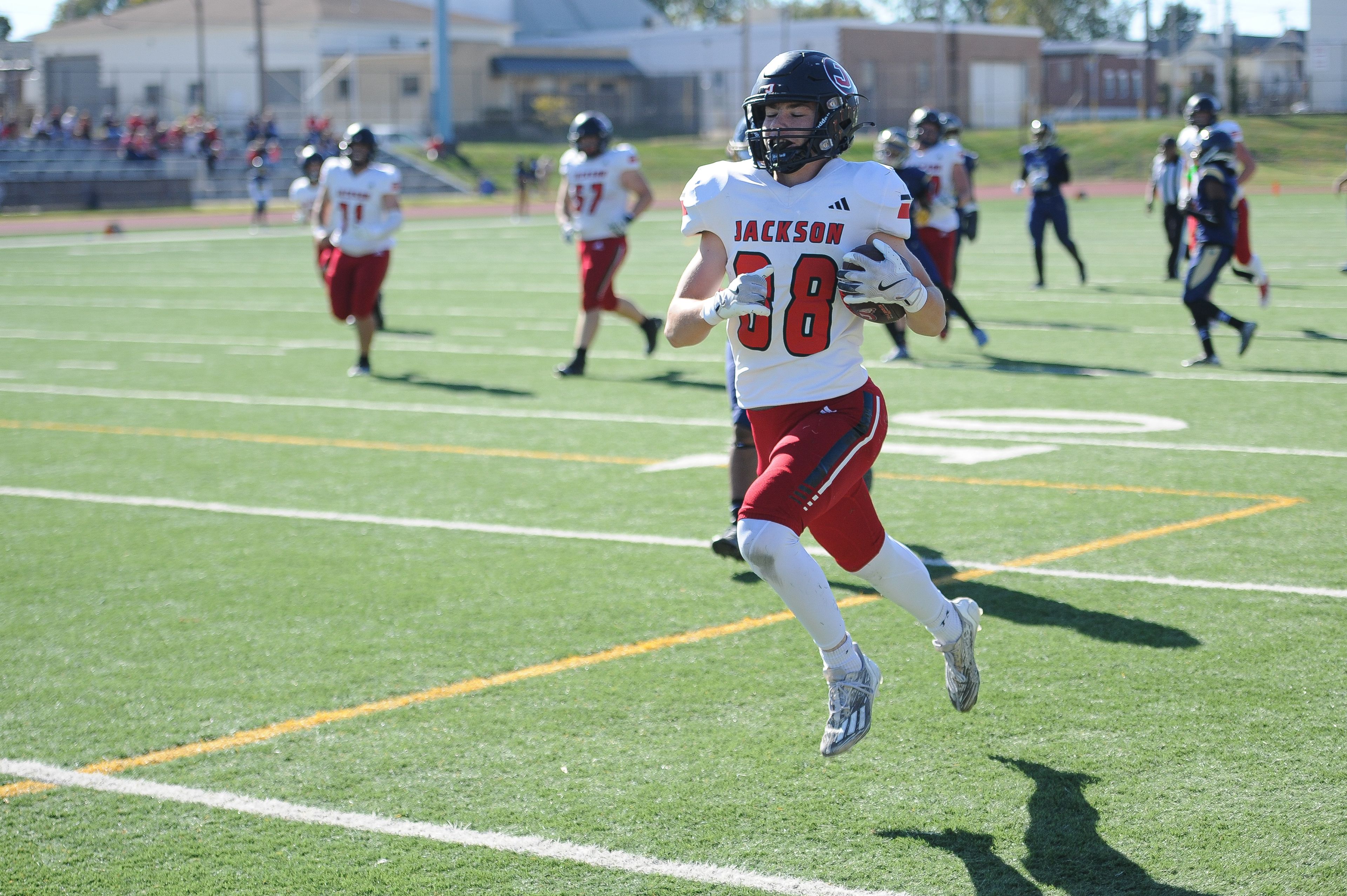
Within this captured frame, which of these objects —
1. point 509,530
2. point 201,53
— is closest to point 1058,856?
point 509,530

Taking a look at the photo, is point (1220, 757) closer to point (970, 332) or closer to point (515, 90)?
point (970, 332)

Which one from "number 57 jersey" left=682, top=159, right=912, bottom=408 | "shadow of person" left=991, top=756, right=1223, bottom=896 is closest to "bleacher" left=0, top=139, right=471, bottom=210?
"number 57 jersey" left=682, top=159, right=912, bottom=408

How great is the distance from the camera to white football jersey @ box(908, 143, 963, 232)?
1388 centimetres

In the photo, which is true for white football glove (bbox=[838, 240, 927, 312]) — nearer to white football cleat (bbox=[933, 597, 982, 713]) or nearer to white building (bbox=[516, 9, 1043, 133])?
white football cleat (bbox=[933, 597, 982, 713])

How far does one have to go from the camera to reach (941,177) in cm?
1425

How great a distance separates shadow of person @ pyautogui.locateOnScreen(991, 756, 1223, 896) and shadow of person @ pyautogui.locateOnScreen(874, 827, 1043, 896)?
6 centimetres

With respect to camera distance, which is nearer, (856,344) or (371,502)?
(856,344)

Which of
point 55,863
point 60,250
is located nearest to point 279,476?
point 55,863

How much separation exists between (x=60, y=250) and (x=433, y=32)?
166 ft

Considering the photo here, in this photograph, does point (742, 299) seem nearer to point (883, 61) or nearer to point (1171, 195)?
point (1171, 195)

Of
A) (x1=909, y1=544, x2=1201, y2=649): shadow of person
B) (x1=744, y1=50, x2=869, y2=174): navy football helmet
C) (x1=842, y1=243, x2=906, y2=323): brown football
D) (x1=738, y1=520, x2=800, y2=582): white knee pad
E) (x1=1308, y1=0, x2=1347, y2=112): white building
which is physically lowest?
(x1=909, y1=544, x2=1201, y2=649): shadow of person

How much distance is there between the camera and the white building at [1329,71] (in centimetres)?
6197

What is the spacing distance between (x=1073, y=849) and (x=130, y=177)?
49577mm

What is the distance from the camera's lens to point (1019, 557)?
260 inches
